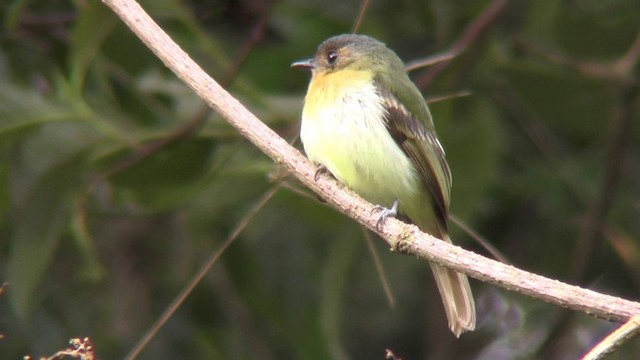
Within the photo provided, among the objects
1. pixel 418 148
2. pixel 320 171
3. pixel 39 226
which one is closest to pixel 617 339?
pixel 320 171

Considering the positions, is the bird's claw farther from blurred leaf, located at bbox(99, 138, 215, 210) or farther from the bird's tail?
blurred leaf, located at bbox(99, 138, 215, 210)

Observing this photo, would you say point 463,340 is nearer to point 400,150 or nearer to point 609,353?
point 400,150

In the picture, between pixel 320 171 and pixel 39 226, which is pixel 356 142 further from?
pixel 39 226

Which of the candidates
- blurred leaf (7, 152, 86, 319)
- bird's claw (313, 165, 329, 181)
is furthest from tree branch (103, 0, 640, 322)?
blurred leaf (7, 152, 86, 319)

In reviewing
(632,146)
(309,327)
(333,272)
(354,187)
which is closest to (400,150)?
(354,187)

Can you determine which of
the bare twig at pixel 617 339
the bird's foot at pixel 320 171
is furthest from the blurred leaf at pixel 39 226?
the bare twig at pixel 617 339

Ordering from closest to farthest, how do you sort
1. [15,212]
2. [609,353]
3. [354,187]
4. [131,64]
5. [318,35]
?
[609,353] < [354,187] < [15,212] < [131,64] < [318,35]

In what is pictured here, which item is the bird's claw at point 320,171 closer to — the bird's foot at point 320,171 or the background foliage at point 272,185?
the bird's foot at point 320,171
